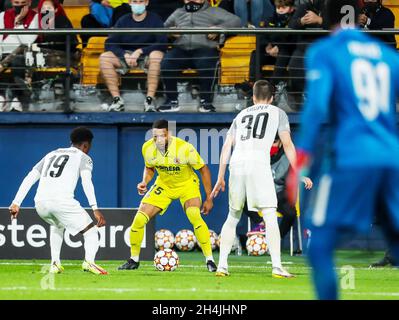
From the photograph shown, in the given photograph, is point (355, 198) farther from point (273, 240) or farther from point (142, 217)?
point (142, 217)

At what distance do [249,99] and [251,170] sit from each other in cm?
455

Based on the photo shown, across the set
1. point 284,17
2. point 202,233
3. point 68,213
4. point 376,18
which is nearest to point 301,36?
point 284,17

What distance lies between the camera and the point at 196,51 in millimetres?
17297

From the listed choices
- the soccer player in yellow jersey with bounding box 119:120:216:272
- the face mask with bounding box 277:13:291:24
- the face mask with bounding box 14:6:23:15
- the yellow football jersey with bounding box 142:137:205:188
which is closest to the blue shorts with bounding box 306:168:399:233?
the soccer player in yellow jersey with bounding box 119:120:216:272

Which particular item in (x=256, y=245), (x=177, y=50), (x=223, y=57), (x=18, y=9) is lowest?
(x=256, y=245)

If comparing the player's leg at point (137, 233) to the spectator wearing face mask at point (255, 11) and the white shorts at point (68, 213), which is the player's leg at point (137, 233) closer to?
the white shorts at point (68, 213)

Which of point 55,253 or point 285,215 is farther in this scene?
point 285,215

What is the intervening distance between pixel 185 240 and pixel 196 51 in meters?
2.91

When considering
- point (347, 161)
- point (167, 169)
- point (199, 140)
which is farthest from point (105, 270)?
point (347, 161)

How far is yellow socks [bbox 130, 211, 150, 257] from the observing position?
46.1ft

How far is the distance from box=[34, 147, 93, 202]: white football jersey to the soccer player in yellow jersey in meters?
1.09

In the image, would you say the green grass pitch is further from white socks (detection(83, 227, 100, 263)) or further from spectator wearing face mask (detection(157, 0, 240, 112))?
spectator wearing face mask (detection(157, 0, 240, 112))
